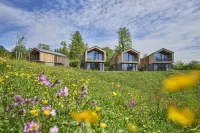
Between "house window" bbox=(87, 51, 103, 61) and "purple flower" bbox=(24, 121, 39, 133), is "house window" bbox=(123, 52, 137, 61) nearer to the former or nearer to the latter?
"house window" bbox=(87, 51, 103, 61)

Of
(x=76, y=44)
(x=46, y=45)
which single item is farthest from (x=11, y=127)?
(x=46, y=45)

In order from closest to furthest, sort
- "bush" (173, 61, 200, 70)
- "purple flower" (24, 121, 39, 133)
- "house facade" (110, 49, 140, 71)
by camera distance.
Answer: "bush" (173, 61, 200, 70) < "purple flower" (24, 121, 39, 133) < "house facade" (110, 49, 140, 71)

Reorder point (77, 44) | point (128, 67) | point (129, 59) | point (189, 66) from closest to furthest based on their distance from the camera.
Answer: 1. point (189, 66)
2. point (129, 59)
3. point (128, 67)
4. point (77, 44)

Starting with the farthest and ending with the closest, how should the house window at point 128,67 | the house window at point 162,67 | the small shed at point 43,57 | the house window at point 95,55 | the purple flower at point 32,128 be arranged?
the house window at point 128,67 → the house window at point 162,67 → the house window at point 95,55 → the small shed at point 43,57 → the purple flower at point 32,128

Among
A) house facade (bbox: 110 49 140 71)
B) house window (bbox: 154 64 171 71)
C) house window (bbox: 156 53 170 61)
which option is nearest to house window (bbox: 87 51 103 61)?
house facade (bbox: 110 49 140 71)

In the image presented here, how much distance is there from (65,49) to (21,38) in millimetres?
34552

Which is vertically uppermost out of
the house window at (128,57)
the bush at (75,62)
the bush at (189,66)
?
the house window at (128,57)

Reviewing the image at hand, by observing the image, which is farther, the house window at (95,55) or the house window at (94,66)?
the house window at (94,66)

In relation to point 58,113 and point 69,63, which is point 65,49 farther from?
point 58,113

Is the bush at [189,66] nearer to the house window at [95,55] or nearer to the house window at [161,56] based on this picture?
the house window at [161,56]

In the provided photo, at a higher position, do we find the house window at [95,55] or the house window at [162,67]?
the house window at [95,55]

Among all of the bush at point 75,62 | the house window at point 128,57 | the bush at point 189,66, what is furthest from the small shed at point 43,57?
the bush at point 189,66

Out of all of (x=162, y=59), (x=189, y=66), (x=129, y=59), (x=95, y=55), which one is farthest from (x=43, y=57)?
(x=189, y=66)

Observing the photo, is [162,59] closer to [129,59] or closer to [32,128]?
[129,59]
